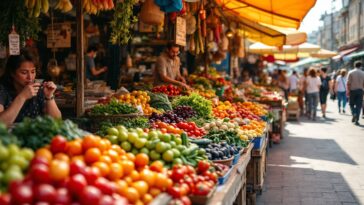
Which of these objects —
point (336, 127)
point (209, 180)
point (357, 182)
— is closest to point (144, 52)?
point (336, 127)

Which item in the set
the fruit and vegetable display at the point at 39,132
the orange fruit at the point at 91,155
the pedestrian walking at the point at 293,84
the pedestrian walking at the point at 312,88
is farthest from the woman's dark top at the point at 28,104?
the pedestrian walking at the point at 293,84

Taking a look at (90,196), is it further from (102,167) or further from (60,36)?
(60,36)

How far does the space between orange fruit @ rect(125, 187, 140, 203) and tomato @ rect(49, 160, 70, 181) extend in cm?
45

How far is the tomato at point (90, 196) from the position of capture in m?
2.20

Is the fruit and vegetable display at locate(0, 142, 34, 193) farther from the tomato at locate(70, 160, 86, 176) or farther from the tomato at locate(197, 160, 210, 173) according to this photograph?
the tomato at locate(197, 160, 210, 173)

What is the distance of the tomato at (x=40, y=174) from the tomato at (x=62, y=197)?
0.10 meters

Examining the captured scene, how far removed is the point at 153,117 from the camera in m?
5.90

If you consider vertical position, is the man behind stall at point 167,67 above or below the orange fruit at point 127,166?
above

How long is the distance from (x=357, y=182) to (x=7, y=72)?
5.83 meters

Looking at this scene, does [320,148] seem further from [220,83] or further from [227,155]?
[227,155]

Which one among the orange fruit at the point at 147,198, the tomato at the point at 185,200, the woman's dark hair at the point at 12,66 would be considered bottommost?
the tomato at the point at 185,200

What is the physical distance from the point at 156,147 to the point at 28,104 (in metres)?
1.94

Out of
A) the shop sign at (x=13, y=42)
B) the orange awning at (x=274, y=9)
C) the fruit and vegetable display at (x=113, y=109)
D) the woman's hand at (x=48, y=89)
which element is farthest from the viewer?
the orange awning at (x=274, y=9)

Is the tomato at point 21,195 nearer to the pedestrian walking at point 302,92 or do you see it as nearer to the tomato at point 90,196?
the tomato at point 90,196
